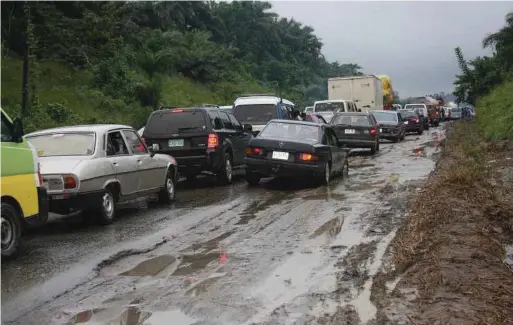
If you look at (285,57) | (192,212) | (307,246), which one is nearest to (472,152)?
(192,212)

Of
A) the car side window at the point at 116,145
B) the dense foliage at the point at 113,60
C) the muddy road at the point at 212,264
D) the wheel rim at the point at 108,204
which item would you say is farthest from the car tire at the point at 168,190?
the dense foliage at the point at 113,60

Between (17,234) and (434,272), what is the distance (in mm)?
4644

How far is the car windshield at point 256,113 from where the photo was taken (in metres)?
17.2

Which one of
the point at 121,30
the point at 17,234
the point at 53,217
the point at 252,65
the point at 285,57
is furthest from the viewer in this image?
the point at 285,57

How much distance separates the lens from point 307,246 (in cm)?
749

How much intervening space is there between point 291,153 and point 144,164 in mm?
3703

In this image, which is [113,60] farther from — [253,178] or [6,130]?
[6,130]

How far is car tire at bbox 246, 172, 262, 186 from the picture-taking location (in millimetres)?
13648

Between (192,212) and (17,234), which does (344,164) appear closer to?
(192,212)

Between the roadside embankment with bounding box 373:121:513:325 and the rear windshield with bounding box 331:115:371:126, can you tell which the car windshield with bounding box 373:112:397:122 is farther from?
the roadside embankment with bounding box 373:121:513:325

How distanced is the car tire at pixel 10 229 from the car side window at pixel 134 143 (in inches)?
133

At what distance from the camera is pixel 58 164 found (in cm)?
873

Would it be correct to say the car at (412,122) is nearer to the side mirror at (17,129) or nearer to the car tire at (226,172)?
the car tire at (226,172)

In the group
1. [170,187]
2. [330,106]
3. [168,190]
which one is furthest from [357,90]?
[168,190]
